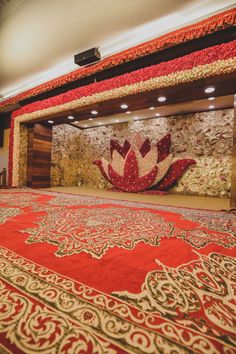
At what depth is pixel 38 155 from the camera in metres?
5.30

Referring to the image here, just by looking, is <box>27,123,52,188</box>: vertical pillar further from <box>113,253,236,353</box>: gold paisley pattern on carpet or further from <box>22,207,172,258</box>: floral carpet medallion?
<box>113,253,236,353</box>: gold paisley pattern on carpet

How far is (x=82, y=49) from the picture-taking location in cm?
346

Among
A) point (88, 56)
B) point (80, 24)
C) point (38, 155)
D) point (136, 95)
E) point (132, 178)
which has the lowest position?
point (132, 178)

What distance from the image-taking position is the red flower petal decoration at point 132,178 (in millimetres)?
4914

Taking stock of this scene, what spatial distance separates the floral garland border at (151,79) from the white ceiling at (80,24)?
0.57 meters

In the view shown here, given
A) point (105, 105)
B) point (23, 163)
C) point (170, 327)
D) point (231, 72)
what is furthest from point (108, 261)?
point (23, 163)

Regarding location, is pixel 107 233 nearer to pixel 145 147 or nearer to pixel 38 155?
pixel 145 147

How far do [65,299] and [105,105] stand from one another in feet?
12.4

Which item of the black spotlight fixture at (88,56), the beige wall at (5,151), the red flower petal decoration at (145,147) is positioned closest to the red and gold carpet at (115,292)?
the black spotlight fixture at (88,56)

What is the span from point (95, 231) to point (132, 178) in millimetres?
3759

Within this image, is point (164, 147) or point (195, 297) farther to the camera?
point (164, 147)

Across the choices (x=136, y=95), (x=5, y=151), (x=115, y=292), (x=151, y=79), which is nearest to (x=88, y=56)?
(x=136, y=95)

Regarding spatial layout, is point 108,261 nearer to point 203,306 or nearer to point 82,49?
point 203,306

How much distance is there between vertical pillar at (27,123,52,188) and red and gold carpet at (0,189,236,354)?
165 inches
